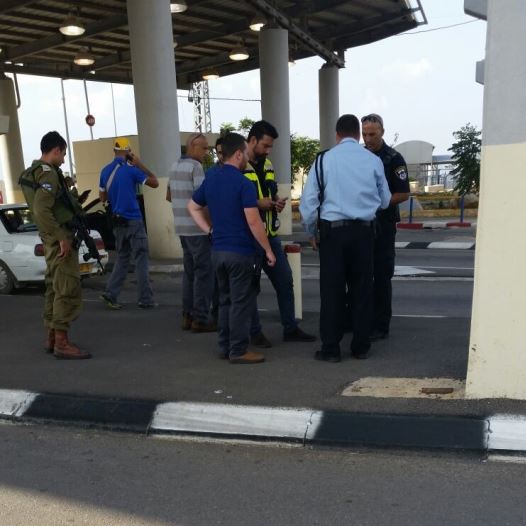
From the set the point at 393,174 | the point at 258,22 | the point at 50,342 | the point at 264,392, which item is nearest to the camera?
the point at 264,392

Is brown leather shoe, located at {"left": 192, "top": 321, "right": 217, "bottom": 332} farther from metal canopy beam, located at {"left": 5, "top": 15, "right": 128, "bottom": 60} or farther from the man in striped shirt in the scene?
metal canopy beam, located at {"left": 5, "top": 15, "right": 128, "bottom": 60}

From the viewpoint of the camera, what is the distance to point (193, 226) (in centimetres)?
601

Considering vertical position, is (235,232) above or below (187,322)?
above

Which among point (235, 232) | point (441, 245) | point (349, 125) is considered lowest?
point (441, 245)

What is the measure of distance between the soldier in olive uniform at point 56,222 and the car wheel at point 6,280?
444cm

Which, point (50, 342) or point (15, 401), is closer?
point (15, 401)

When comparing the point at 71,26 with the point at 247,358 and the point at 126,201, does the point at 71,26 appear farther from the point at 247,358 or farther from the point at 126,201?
the point at 247,358

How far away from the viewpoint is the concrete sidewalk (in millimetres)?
3777

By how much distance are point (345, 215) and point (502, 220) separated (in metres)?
1.31

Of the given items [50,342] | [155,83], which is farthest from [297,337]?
[155,83]

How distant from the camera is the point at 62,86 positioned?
3356 centimetres

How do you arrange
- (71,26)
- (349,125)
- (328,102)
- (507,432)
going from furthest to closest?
(328,102) < (71,26) < (349,125) < (507,432)

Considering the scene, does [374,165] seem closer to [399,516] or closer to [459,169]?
[399,516]

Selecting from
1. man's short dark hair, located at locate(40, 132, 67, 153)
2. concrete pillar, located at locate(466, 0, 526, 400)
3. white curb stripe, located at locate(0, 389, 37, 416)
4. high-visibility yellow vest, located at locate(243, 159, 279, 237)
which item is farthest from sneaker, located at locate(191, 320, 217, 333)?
concrete pillar, located at locate(466, 0, 526, 400)
